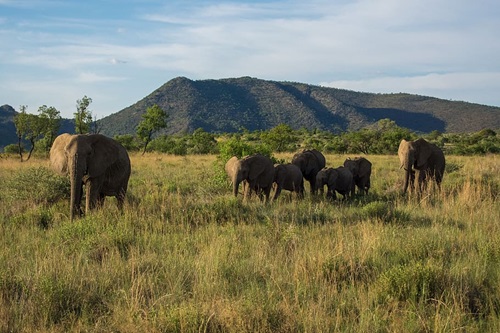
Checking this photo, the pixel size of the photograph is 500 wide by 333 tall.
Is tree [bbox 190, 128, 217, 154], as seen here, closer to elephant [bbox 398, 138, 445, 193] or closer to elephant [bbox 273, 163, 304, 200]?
elephant [bbox 273, 163, 304, 200]

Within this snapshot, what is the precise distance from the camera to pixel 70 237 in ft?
23.7

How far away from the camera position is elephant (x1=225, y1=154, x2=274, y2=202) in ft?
44.0

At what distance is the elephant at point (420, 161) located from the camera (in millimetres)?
14906

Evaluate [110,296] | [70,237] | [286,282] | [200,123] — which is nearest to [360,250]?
[286,282]

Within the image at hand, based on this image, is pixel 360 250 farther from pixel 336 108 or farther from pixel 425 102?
pixel 425 102

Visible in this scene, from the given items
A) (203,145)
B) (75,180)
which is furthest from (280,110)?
(75,180)

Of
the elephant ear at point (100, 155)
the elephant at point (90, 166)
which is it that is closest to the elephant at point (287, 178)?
the elephant at point (90, 166)

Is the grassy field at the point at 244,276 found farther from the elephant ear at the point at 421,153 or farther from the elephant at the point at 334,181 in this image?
the elephant ear at the point at 421,153

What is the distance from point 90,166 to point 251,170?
5.40 metres

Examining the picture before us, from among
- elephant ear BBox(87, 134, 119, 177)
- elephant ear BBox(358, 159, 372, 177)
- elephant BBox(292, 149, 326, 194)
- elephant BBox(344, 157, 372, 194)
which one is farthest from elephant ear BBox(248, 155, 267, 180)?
elephant ear BBox(358, 159, 372, 177)

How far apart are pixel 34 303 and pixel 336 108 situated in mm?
134543

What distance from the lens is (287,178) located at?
14898 mm

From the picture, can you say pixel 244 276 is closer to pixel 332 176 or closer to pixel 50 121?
pixel 332 176

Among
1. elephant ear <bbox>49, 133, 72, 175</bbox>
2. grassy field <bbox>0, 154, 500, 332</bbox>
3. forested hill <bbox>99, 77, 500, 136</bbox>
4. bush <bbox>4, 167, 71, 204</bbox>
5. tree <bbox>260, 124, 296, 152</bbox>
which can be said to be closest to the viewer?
grassy field <bbox>0, 154, 500, 332</bbox>
